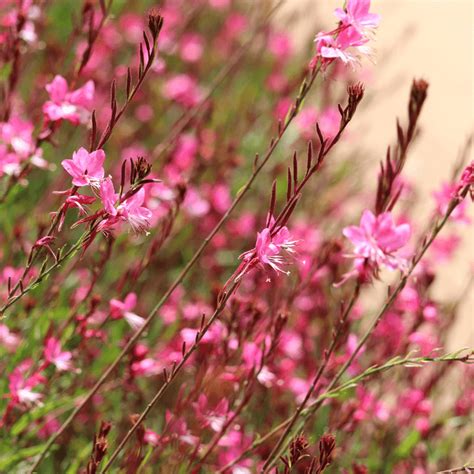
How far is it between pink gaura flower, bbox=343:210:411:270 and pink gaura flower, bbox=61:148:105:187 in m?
0.53

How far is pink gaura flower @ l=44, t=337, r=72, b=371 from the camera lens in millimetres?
1885

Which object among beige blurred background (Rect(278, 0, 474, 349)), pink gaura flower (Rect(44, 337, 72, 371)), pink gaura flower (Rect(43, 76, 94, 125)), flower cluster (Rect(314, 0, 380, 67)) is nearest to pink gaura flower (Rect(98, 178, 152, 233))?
flower cluster (Rect(314, 0, 380, 67))

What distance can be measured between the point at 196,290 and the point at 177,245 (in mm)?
198

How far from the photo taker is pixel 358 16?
145 cm

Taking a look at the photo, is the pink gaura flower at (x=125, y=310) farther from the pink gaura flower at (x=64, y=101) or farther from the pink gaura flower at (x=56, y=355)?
the pink gaura flower at (x=64, y=101)

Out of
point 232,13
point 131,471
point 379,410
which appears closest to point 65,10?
point 232,13

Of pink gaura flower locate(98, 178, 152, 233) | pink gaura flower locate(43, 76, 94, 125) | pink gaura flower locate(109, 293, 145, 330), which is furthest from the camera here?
pink gaura flower locate(109, 293, 145, 330)

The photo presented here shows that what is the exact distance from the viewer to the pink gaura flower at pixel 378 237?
63.1 inches

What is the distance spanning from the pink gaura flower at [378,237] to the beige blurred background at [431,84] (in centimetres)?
288

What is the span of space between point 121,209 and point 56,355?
0.75 metres

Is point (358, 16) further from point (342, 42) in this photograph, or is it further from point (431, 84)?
point (431, 84)

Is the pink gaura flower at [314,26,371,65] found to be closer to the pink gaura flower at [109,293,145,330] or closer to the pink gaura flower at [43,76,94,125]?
the pink gaura flower at [43,76,94,125]

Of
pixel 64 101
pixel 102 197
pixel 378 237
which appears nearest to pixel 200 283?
pixel 64 101

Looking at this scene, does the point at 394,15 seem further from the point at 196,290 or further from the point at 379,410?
the point at 379,410
